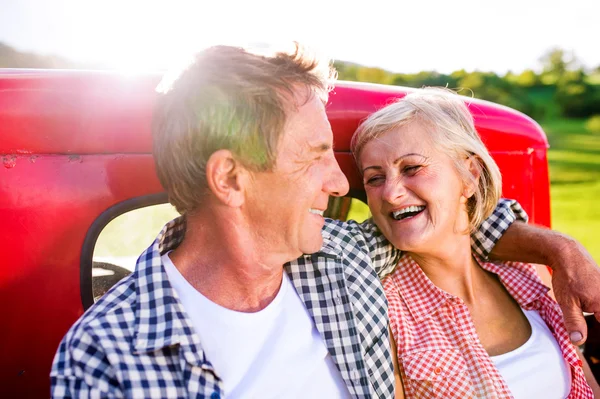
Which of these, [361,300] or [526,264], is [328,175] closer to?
[361,300]

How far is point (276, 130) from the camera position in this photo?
1.66m

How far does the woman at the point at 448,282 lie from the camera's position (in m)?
1.94

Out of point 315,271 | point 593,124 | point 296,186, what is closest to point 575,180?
point 593,124

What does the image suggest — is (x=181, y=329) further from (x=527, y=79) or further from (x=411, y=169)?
(x=527, y=79)

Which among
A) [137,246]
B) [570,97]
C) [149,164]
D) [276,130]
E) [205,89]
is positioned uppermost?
[205,89]

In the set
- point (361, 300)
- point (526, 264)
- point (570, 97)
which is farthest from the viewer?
point (570, 97)

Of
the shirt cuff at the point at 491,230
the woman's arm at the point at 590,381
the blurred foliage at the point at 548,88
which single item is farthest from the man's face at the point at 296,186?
the blurred foliage at the point at 548,88

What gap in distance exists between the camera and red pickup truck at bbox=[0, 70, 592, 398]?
173 centimetres

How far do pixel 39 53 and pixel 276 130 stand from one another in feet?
7.76

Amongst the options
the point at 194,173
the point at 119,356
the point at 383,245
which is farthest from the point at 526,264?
the point at 119,356

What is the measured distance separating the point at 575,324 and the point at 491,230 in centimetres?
46

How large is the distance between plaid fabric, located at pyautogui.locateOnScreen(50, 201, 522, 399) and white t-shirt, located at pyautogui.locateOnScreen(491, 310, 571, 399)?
44 cm

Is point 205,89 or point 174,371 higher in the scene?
point 205,89

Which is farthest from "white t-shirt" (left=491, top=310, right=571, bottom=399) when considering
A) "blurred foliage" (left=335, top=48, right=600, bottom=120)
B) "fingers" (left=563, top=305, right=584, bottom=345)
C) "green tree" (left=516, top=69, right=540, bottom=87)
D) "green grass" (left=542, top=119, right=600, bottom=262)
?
"green tree" (left=516, top=69, right=540, bottom=87)
